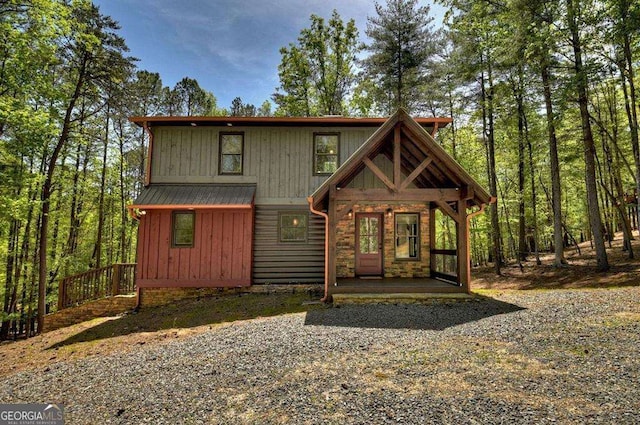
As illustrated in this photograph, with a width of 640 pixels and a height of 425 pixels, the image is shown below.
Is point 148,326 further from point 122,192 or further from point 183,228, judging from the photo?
point 122,192

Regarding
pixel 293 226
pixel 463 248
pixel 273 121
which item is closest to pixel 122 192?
pixel 273 121

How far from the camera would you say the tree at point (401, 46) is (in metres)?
17.5

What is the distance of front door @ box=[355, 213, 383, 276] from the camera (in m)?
10.5

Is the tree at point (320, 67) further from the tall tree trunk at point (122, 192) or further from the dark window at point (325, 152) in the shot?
the dark window at point (325, 152)

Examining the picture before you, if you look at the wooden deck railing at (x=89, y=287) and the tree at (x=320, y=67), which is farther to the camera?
the tree at (x=320, y=67)

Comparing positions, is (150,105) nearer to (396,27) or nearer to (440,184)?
(396,27)

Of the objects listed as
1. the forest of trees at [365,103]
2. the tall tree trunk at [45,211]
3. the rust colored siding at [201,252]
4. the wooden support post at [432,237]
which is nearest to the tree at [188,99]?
the forest of trees at [365,103]

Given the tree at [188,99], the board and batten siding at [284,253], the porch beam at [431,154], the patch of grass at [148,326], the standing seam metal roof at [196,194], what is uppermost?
the tree at [188,99]

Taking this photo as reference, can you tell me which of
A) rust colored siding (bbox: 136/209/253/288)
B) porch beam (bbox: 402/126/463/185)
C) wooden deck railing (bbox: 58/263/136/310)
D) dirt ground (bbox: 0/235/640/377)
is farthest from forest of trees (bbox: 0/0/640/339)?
porch beam (bbox: 402/126/463/185)

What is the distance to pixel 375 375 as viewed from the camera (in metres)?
3.64

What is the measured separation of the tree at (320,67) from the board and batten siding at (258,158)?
10.1m

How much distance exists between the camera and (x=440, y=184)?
9.26m

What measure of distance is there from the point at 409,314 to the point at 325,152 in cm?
611

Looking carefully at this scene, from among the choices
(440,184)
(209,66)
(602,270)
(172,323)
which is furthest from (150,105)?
(602,270)
